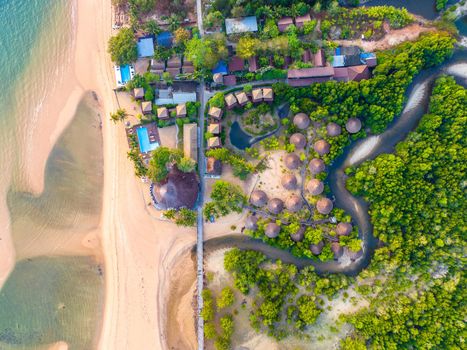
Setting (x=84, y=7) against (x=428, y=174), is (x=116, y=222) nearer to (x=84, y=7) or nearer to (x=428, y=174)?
(x=84, y=7)

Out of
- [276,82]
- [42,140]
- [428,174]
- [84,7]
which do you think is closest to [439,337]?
[428,174]

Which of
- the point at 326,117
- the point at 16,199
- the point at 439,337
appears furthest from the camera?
the point at 16,199

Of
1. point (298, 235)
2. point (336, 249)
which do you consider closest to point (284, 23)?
point (298, 235)

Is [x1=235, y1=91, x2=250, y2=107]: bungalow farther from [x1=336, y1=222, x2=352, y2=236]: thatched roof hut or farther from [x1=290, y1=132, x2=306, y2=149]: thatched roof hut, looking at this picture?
[x1=336, y1=222, x2=352, y2=236]: thatched roof hut

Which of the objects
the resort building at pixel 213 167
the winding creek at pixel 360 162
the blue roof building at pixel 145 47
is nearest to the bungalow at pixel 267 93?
the resort building at pixel 213 167

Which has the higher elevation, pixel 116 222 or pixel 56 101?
pixel 56 101

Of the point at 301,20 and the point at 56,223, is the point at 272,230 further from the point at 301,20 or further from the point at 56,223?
the point at 56,223

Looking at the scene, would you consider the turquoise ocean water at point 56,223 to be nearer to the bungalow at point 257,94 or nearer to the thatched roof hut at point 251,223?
the thatched roof hut at point 251,223
